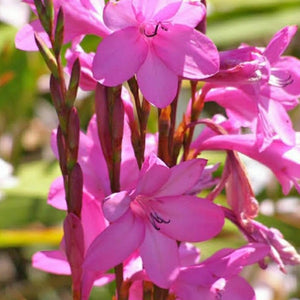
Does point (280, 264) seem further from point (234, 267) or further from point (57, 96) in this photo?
point (57, 96)

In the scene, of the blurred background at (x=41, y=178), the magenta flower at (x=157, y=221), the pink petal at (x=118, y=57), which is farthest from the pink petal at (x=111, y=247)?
the blurred background at (x=41, y=178)

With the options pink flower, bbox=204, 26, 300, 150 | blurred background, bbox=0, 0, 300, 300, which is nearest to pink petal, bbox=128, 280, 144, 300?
pink flower, bbox=204, 26, 300, 150

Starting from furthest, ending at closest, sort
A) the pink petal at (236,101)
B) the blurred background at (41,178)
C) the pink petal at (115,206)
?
the blurred background at (41,178) → the pink petal at (236,101) → the pink petal at (115,206)

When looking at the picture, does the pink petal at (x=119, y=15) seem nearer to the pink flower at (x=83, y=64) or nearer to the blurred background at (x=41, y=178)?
the pink flower at (x=83, y=64)

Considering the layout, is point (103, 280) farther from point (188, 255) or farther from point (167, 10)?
point (167, 10)

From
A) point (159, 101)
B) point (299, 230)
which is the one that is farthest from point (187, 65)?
point (299, 230)

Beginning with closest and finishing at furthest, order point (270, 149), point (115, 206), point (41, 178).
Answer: point (115, 206)
point (270, 149)
point (41, 178)

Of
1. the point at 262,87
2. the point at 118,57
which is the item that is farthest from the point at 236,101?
the point at 118,57
